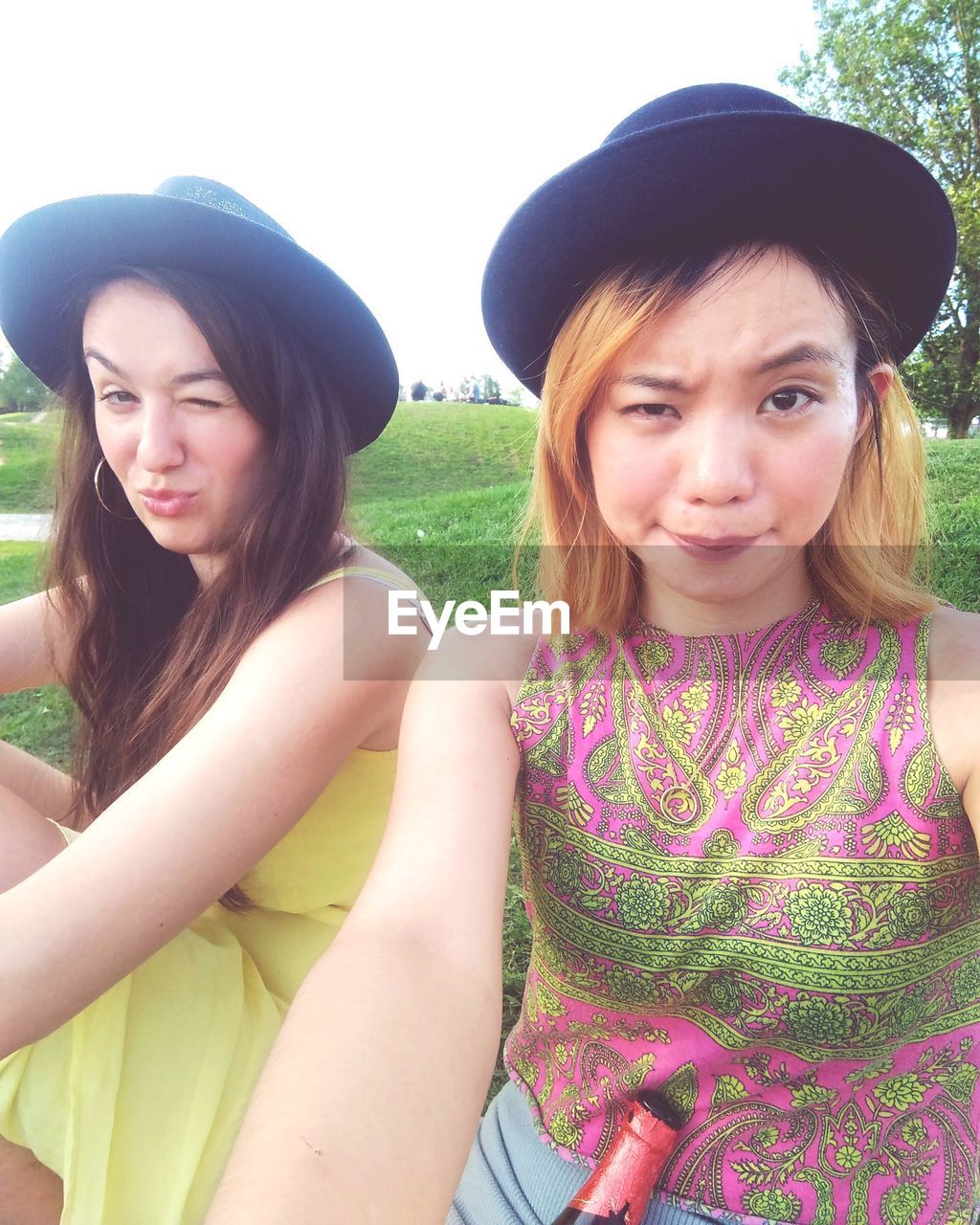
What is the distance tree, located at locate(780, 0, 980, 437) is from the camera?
1516 cm

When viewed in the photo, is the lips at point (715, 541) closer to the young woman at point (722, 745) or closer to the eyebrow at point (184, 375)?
the young woman at point (722, 745)

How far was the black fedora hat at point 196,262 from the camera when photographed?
1.71 m

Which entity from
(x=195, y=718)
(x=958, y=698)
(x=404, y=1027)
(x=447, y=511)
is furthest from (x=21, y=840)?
(x=447, y=511)

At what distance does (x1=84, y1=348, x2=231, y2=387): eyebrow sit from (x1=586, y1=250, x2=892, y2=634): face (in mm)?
879

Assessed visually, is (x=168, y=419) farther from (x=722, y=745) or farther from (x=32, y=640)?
(x=722, y=745)

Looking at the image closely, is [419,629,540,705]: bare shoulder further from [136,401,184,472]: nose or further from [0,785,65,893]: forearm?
[0,785,65,893]: forearm

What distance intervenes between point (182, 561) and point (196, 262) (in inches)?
34.3

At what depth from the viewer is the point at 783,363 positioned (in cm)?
116

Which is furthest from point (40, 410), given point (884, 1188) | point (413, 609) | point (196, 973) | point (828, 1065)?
point (884, 1188)

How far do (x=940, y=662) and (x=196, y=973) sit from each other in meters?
1.46

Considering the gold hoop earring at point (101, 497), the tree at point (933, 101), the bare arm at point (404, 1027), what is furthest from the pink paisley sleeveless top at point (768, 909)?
the tree at point (933, 101)

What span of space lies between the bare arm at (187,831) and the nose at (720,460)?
0.80 meters

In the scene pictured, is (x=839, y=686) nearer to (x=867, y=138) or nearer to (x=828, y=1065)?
(x=828, y=1065)

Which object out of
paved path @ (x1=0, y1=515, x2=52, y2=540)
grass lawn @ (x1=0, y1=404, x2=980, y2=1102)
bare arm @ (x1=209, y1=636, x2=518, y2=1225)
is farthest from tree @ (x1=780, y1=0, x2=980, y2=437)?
bare arm @ (x1=209, y1=636, x2=518, y2=1225)
